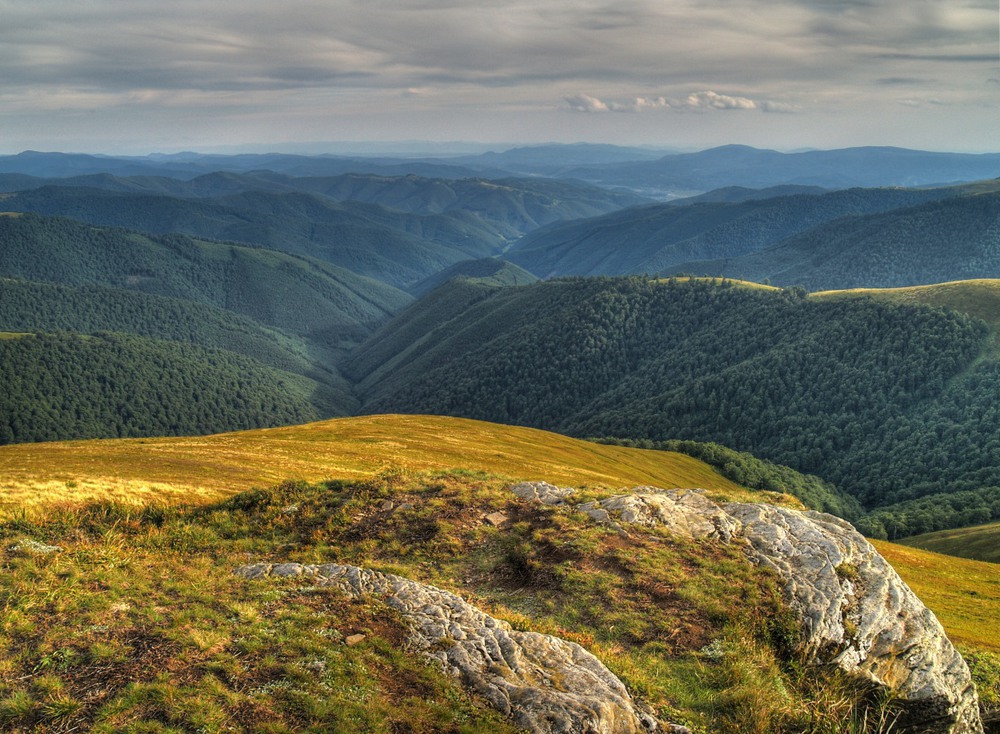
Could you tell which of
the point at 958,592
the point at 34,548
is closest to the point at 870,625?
the point at 34,548

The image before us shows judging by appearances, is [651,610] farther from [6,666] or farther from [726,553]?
[6,666]

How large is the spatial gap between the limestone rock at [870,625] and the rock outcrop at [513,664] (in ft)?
27.8

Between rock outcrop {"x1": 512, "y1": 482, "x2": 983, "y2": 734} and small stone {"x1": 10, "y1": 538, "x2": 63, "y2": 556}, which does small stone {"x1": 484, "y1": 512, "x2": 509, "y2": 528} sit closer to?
rock outcrop {"x1": 512, "y1": 482, "x2": 983, "y2": 734}

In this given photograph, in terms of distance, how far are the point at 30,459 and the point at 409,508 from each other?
36.3 m

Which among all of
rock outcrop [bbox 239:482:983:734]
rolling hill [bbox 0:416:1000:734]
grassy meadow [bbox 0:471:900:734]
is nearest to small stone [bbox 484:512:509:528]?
rolling hill [bbox 0:416:1000:734]

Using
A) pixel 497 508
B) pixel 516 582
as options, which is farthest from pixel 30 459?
pixel 516 582

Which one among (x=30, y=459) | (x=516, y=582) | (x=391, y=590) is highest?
(x=391, y=590)

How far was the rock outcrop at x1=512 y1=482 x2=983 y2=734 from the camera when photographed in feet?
58.9

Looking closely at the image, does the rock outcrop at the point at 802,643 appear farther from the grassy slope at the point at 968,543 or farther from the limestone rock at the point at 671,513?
the grassy slope at the point at 968,543

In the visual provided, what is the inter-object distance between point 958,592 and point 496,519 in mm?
46249

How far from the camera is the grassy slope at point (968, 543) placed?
82281mm

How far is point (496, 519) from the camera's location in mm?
28125

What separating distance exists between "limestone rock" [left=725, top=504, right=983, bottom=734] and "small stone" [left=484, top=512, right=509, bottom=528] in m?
11.6

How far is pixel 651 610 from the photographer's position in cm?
2047
